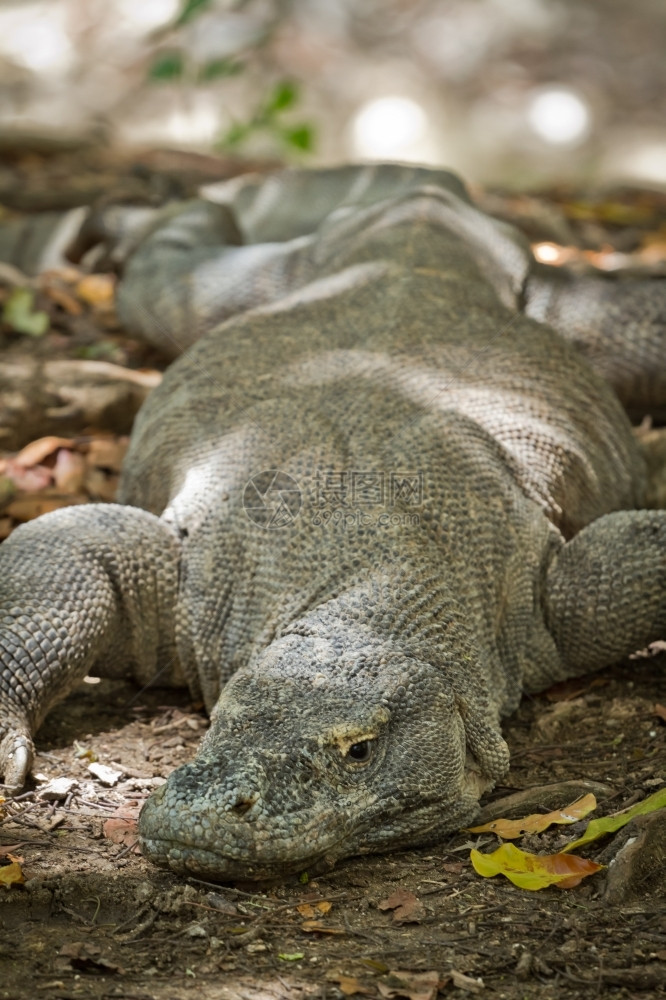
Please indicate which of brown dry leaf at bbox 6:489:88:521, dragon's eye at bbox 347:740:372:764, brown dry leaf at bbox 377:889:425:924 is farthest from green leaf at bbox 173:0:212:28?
brown dry leaf at bbox 377:889:425:924

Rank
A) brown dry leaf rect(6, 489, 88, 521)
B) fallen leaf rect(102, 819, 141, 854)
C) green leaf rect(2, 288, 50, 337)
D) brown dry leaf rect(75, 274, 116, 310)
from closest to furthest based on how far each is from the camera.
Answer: fallen leaf rect(102, 819, 141, 854), brown dry leaf rect(6, 489, 88, 521), green leaf rect(2, 288, 50, 337), brown dry leaf rect(75, 274, 116, 310)

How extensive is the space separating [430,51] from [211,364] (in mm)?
9823

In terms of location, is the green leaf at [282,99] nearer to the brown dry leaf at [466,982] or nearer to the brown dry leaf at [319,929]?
the brown dry leaf at [319,929]

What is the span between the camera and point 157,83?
11.7m

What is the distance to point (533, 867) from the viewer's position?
115 inches

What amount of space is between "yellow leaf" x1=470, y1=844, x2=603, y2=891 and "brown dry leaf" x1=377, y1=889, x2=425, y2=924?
8.0 inches

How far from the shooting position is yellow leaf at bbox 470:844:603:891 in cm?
287

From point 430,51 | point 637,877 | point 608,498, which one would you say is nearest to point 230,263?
point 608,498

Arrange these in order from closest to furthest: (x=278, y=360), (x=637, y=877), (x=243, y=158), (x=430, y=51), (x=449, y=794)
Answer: (x=637, y=877) < (x=449, y=794) < (x=278, y=360) < (x=243, y=158) < (x=430, y=51)

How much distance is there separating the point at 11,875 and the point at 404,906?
0.89 m

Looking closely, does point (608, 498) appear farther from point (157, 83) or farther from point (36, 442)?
point (157, 83)

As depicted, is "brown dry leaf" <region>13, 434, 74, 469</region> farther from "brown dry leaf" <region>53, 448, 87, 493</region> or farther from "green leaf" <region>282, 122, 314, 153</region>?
"green leaf" <region>282, 122, 314, 153</region>

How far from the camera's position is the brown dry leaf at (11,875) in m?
2.78

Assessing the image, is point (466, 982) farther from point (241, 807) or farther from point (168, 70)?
point (168, 70)
